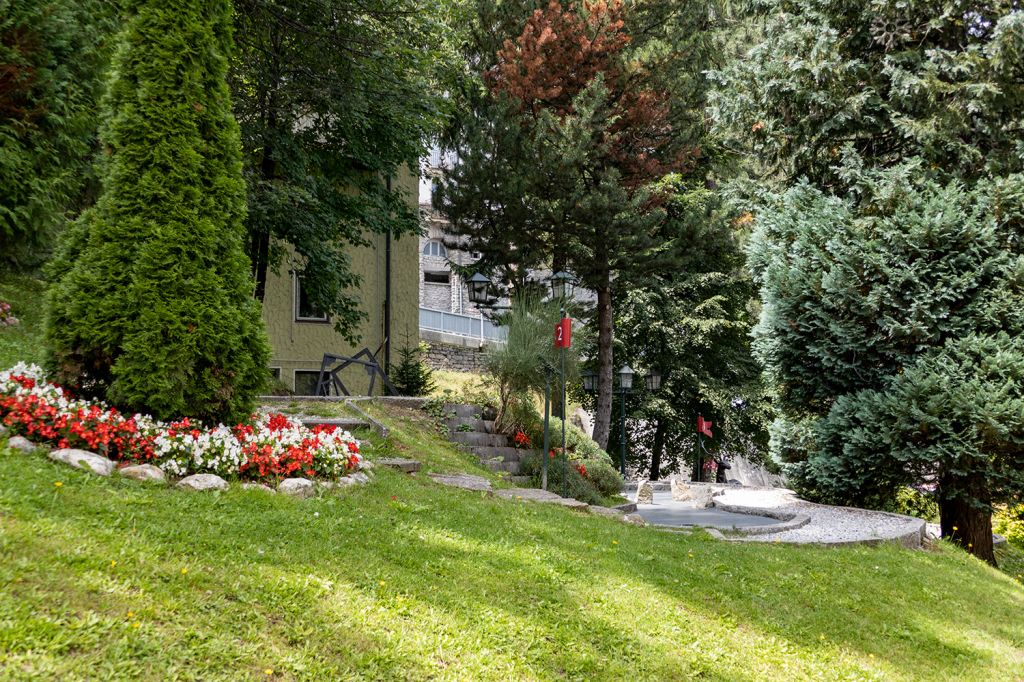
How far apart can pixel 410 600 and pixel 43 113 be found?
9142 mm

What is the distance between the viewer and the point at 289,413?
962 centimetres

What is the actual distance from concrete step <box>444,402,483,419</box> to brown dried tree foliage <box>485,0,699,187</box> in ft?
25.9

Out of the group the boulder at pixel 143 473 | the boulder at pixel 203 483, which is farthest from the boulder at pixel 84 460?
the boulder at pixel 203 483

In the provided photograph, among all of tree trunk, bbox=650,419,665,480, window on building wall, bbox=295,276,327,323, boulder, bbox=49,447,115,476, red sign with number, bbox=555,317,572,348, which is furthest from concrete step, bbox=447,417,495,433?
tree trunk, bbox=650,419,665,480

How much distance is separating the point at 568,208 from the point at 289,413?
9168 millimetres

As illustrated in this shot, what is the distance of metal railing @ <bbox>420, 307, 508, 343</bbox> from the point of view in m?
25.6

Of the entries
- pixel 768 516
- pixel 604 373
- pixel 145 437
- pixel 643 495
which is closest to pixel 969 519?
pixel 768 516

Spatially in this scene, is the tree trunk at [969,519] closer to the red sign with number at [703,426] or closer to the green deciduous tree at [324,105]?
the red sign with number at [703,426]

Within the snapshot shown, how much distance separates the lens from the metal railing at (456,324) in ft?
84.0

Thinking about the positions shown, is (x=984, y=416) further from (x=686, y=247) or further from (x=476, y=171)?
(x=476, y=171)

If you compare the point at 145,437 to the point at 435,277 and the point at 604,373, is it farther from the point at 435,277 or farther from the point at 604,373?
the point at 435,277

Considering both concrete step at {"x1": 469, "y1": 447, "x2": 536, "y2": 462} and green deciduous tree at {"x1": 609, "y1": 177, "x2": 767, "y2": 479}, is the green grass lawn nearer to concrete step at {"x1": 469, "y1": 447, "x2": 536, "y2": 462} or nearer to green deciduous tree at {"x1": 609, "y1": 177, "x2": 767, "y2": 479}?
concrete step at {"x1": 469, "y1": 447, "x2": 536, "y2": 462}

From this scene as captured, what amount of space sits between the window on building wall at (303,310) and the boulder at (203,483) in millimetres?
13462

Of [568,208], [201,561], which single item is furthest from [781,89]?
[201,561]
